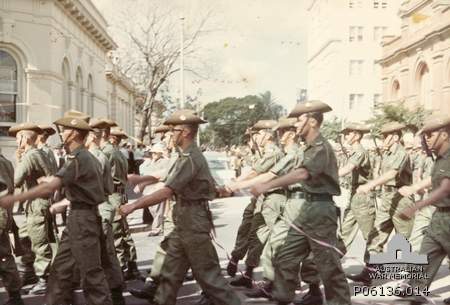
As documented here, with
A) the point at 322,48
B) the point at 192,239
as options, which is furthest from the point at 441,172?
the point at 322,48

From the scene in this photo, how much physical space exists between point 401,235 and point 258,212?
70.3 inches

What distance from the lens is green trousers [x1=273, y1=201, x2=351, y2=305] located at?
18.6 feet

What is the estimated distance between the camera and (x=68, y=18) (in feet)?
95.7

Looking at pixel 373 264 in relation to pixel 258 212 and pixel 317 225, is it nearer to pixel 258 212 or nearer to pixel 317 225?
pixel 258 212

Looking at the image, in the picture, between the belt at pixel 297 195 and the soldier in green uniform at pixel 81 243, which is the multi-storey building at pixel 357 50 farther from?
the soldier in green uniform at pixel 81 243

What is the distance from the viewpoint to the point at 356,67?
65.2 meters

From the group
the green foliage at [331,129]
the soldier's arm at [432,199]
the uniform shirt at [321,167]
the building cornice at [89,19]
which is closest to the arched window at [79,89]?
the building cornice at [89,19]

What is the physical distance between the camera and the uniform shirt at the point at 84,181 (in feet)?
18.6

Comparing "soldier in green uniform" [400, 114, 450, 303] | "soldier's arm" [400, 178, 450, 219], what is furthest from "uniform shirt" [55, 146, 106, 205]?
"soldier in green uniform" [400, 114, 450, 303]

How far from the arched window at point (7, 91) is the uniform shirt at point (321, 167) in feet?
69.1

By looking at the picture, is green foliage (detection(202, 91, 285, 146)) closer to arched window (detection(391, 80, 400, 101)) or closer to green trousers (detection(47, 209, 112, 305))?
arched window (detection(391, 80, 400, 101))

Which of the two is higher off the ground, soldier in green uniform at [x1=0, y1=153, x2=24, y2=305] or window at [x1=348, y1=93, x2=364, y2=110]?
window at [x1=348, y1=93, x2=364, y2=110]

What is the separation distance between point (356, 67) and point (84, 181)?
61.9m

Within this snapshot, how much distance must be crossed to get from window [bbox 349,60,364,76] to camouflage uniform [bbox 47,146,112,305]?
6138cm
